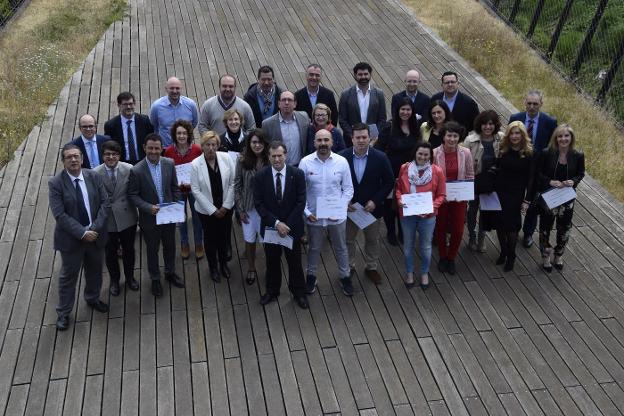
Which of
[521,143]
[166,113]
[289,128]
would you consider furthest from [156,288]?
[521,143]

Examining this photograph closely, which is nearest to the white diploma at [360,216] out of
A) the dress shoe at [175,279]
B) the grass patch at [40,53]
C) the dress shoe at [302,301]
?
the dress shoe at [302,301]

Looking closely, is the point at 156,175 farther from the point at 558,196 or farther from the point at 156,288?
the point at 558,196

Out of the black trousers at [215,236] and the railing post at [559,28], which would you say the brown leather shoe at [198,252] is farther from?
the railing post at [559,28]

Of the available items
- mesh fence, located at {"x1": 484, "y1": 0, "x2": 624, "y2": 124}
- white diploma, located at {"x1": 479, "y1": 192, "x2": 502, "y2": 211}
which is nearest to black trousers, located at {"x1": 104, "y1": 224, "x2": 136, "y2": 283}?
white diploma, located at {"x1": 479, "y1": 192, "x2": 502, "y2": 211}

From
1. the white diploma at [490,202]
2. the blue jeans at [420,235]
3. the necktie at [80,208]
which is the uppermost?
the necktie at [80,208]

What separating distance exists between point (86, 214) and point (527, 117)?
14.1 ft

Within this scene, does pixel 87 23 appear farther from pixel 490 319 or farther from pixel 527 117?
pixel 490 319

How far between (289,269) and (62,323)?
6.38 ft

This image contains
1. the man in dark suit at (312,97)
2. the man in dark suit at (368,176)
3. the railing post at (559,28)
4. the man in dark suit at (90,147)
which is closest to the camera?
the man in dark suit at (368,176)

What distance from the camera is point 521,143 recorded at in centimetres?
569

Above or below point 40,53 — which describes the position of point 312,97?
above

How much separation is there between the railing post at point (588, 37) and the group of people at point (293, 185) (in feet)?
17.3

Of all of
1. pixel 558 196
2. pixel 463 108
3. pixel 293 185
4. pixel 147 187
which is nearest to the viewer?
pixel 293 185

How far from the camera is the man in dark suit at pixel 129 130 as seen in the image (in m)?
6.09
